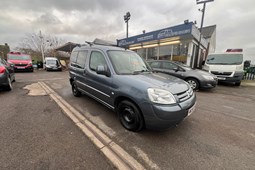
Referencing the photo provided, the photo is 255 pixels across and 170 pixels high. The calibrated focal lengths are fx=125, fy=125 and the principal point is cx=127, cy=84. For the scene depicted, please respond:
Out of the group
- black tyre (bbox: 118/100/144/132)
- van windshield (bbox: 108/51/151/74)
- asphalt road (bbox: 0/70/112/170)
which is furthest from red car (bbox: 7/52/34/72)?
black tyre (bbox: 118/100/144/132)

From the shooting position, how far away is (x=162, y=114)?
7.00 ft

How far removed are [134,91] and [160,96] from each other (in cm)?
49

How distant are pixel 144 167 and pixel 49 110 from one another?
324 cm

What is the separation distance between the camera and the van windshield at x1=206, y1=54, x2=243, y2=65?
25.1ft

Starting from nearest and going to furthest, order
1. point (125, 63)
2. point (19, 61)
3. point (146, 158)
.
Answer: point (146, 158)
point (125, 63)
point (19, 61)

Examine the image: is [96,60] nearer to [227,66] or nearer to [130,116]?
[130,116]

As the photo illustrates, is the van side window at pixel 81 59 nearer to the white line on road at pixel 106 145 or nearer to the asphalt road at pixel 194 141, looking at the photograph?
the asphalt road at pixel 194 141

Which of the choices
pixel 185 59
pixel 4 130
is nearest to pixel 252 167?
pixel 4 130

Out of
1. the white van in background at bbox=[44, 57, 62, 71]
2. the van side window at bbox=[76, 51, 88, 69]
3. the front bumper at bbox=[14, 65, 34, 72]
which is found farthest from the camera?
the white van in background at bbox=[44, 57, 62, 71]

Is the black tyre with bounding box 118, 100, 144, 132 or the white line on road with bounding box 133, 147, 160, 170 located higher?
the black tyre with bounding box 118, 100, 144, 132

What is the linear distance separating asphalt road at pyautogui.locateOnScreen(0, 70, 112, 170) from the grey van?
94 cm

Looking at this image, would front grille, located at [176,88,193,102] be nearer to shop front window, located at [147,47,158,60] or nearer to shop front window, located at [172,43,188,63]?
shop front window, located at [172,43,188,63]

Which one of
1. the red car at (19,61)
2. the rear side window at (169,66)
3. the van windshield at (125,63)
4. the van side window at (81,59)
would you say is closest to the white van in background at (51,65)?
the red car at (19,61)

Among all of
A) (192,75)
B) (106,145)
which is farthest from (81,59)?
(192,75)
